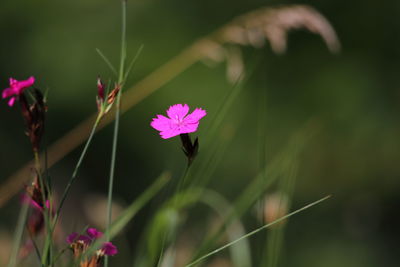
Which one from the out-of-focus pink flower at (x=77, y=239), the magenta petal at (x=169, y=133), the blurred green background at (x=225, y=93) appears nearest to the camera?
the magenta petal at (x=169, y=133)

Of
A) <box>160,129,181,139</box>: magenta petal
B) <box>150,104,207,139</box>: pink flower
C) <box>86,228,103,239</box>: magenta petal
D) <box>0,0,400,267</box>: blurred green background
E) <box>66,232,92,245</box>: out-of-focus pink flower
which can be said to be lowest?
<box>66,232,92,245</box>: out-of-focus pink flower

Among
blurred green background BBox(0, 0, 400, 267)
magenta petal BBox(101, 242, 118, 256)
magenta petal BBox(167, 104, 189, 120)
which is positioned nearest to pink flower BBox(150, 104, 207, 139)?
magenta petal BBox(167, 104, 189, 120)

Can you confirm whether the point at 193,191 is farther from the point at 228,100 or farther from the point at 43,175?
the point at 43,175

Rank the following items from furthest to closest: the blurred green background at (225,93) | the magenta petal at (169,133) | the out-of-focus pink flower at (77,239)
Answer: the blurred green background at (225,93) < the out-of-focus pink flower at (77,239) < the magenta petal at (169,133)

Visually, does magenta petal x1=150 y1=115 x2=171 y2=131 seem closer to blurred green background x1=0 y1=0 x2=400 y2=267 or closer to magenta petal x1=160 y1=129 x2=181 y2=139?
magenta petal x1=160 y1=129 x2=181 y2=139

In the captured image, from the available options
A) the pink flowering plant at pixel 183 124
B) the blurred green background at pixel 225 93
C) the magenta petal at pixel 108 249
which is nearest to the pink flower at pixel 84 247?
the magenta petal at pixel 108 249

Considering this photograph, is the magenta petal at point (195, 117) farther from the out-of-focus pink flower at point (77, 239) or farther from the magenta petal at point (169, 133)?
the out-of-focus pink flower at point (77, 239)

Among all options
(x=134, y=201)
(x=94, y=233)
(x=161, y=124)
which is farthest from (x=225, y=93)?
(x=161, y=124)
